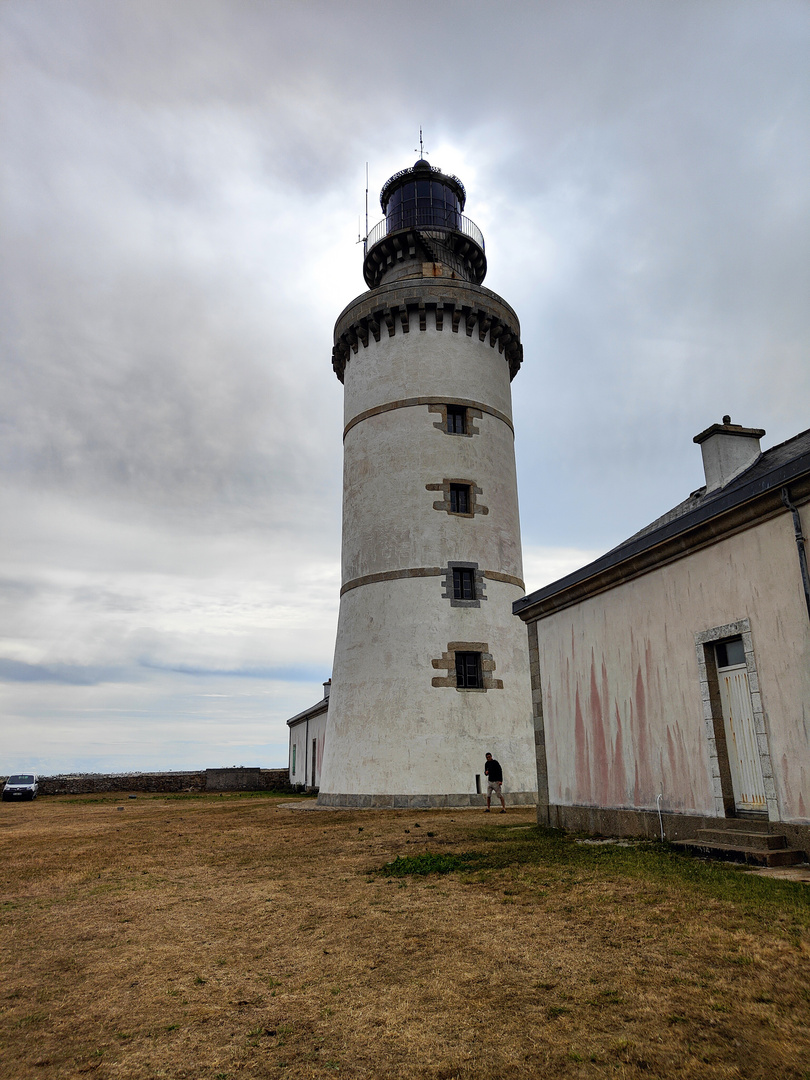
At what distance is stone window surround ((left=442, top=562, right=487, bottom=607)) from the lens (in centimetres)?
1936

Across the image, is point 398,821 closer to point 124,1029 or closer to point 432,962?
point 432,962

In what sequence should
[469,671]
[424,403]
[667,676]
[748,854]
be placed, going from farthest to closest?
[424,403] → [469,671] → [667,676] → [748,854]

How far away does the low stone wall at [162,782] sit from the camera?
117ft

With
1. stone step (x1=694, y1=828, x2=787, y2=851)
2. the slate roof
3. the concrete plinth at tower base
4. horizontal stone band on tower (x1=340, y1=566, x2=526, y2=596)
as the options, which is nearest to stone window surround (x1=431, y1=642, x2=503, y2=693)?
horizontal stone band on tower (x1=340, y1=566, x2=526, y2=596)

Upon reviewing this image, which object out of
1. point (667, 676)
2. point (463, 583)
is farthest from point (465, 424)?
point (667, 676)

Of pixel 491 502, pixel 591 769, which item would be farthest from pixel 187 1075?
pixel 491 502

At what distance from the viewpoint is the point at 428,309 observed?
21.5m

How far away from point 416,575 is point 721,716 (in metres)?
11.5

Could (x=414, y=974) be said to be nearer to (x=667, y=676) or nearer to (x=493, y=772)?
(x=667, y=676)

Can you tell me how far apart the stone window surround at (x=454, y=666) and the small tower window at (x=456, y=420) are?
20.8 ft

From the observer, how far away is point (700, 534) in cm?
888

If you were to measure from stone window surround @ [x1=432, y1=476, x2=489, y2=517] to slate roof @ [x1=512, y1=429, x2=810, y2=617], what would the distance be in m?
6.89

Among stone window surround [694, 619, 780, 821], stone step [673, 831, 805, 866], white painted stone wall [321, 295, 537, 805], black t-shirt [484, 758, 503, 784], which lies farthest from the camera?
white painted stone wall [321, 295, 537, 805]

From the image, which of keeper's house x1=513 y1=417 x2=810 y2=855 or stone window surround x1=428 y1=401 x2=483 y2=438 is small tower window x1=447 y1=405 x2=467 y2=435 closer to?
stone window surround x1=428 y1=401 x2=483 y2=438
